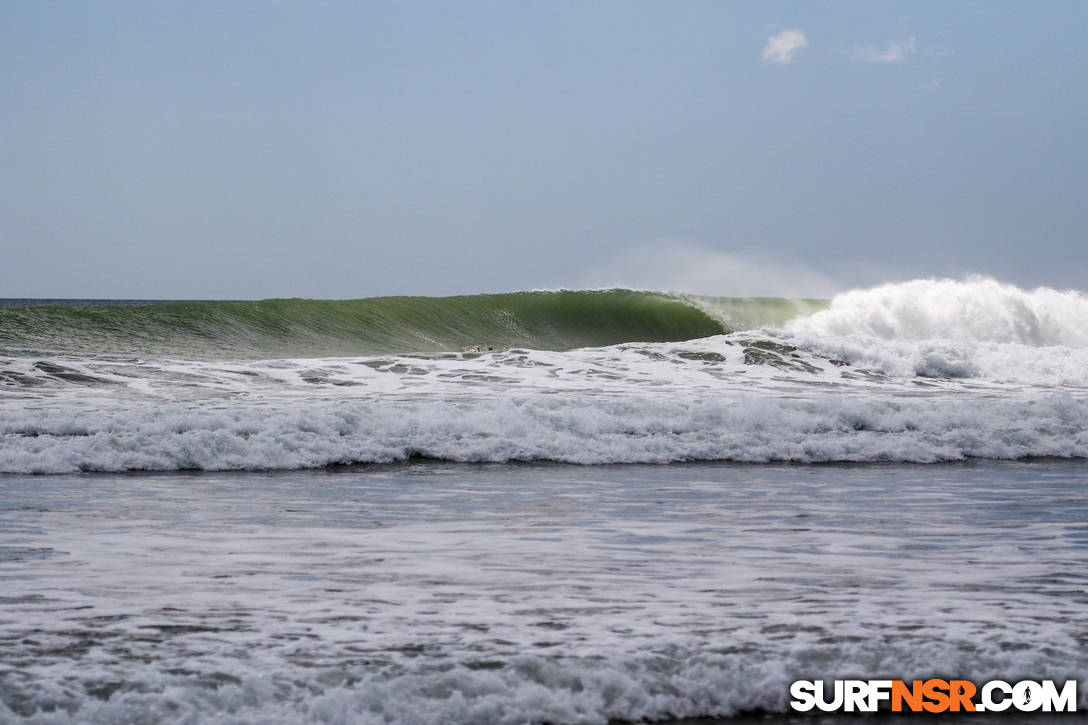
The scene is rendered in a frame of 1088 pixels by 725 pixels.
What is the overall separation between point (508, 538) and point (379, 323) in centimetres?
1816

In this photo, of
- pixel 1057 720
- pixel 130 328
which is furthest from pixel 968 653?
pixel 130 328

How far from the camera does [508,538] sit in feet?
19.6

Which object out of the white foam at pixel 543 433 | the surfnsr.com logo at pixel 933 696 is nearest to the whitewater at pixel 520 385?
the white foam at pixel 543 433

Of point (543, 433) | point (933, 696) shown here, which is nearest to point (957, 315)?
point (543, 433)

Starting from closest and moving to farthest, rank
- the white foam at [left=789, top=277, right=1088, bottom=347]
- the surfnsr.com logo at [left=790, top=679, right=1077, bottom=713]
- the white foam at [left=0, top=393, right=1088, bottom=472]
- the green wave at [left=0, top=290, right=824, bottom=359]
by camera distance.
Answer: the surfnsr.com logo at [left=790, top=679, right=1077, bottom=713], the white foam at [left=0, top=393, right=1088, bottom=472], the green wave at [left=0, top=290, right=824, bottom=359], the white foam at [left=789, top=277, right=1088, bottom=347]

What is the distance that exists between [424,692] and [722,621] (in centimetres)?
126

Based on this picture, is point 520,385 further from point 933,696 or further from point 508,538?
point 933,696

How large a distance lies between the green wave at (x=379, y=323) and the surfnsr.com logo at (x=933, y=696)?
14616 millimetres

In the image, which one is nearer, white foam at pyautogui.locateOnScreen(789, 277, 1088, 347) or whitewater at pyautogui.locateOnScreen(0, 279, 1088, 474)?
whitewater at pyautogui.locateOnScreen(0, 279, 1088, 474)

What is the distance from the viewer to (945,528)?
6398mm

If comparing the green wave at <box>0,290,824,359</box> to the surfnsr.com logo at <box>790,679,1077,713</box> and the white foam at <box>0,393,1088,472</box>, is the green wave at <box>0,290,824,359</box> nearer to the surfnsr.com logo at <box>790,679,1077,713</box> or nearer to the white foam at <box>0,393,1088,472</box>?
the white foam at <box>0,393,1088,472</box>

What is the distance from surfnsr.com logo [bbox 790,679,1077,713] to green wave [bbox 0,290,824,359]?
1462cm

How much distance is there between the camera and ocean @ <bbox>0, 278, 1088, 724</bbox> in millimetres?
3418

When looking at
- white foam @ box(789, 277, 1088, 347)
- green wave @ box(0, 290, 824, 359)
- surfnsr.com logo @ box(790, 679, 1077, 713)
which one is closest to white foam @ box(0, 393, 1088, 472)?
surfnsr.com logo @ box(790, 679, 1077, 713)
